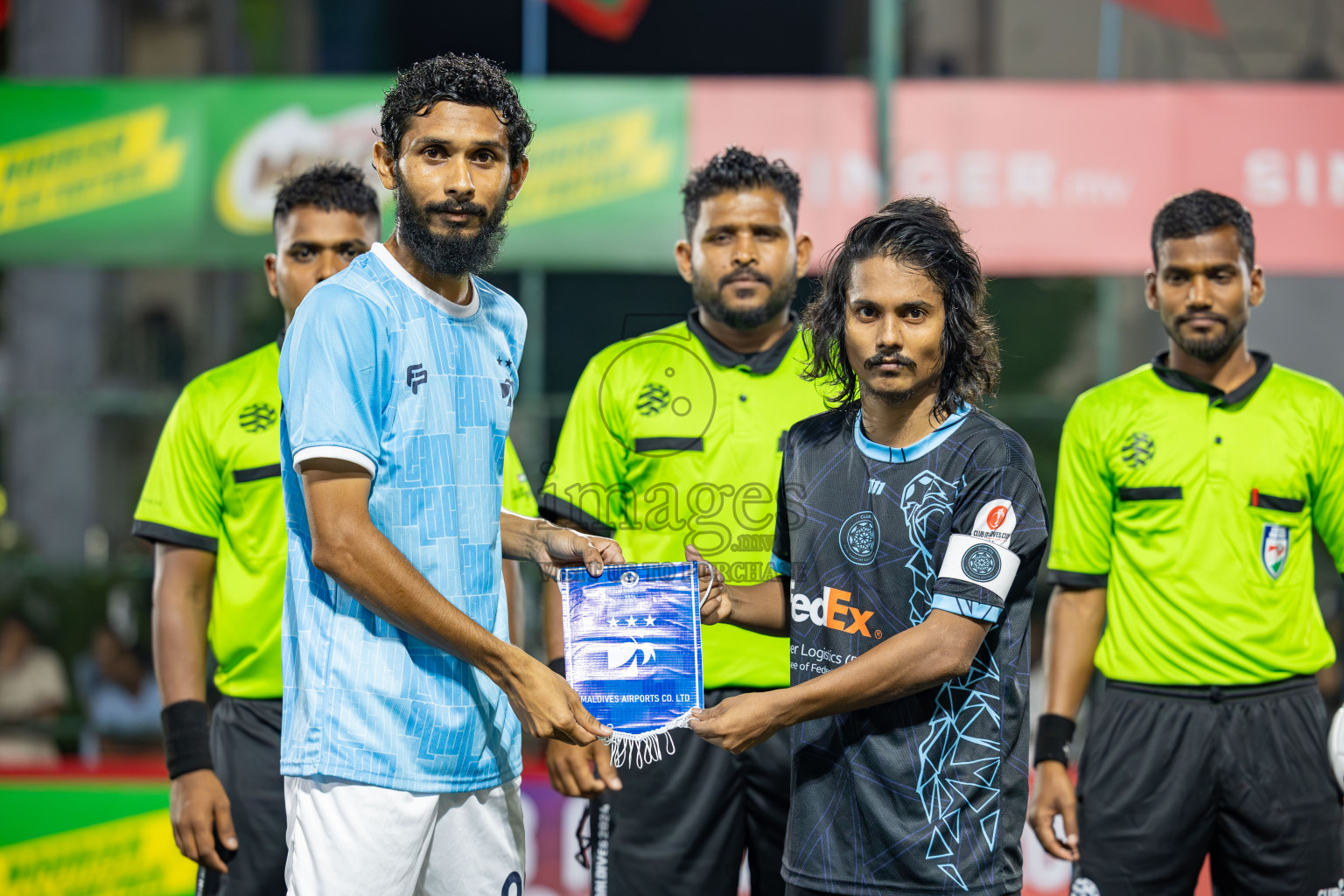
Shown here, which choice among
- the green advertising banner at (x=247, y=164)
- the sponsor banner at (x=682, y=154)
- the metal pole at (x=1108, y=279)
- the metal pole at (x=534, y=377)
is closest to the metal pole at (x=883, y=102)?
the sponsor banner at (x=682, y=154)

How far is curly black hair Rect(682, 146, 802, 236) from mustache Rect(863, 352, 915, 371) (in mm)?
1146

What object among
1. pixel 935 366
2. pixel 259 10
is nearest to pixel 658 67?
pixel 259 10

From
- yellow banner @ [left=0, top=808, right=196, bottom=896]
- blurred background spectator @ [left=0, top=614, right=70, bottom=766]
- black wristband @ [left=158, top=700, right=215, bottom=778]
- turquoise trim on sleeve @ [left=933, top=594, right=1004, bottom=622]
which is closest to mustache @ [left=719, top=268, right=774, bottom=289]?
turquoise trim on sleeve @ [left=933, top=594, right=1004, bottom=622]

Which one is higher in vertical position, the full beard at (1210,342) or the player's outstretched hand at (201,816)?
the full beard at (1210,342)

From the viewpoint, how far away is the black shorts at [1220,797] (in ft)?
10.8

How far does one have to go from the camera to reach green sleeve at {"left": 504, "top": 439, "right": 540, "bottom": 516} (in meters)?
3.15

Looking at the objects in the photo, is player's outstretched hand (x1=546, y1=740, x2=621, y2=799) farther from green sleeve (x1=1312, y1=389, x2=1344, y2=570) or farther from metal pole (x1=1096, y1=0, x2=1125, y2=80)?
metal pole (x1=1096, y1=0, x2=1125, y2=80)

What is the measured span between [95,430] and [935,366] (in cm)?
991

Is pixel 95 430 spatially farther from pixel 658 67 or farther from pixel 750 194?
pixel 750 194

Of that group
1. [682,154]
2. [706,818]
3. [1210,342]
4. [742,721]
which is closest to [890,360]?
[742,721]

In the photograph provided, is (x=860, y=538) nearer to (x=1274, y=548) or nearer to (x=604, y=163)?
(x=1274, y=548)

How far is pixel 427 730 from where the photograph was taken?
2.25m

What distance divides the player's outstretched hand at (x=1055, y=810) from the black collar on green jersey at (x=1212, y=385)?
1.08m

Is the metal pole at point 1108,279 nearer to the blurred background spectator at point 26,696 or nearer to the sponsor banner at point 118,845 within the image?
the sponsor banner at point 118,845
